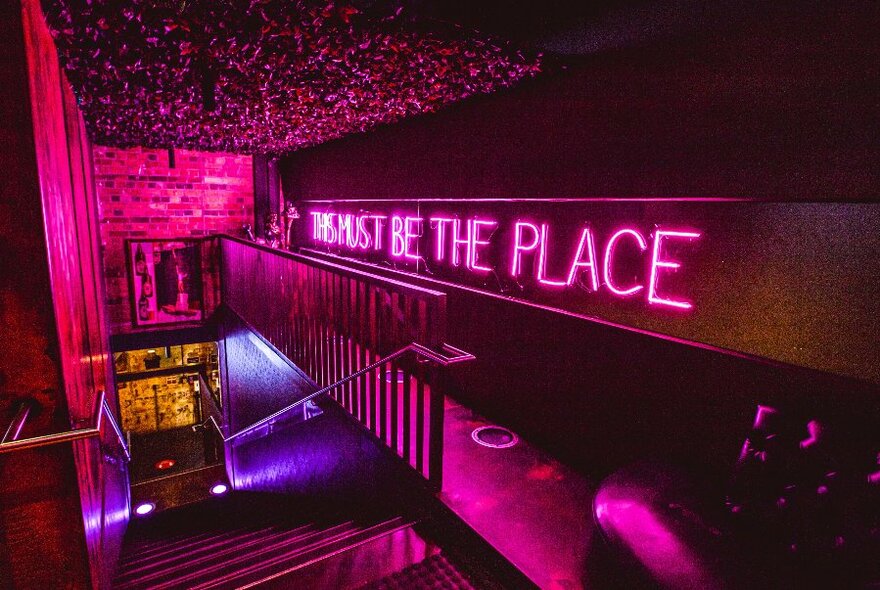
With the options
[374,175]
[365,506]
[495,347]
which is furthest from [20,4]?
[374,175]

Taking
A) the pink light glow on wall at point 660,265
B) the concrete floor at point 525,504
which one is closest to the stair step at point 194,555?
the concrete floor at point 525,504

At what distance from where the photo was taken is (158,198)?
8078 millimetres

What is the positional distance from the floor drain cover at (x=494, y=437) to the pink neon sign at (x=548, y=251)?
136 centimetres

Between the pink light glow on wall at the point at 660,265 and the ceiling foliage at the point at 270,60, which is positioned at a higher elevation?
the ceiling foliage at the point at 270,60

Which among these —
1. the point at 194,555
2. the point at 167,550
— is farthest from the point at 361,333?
the point at 167,550

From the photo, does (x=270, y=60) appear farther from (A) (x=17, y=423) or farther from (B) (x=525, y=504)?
(B) (x=525, y=504)

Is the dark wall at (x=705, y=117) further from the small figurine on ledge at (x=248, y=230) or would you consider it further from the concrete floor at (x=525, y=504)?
the small figurine on ledge at (x=248, y=230)

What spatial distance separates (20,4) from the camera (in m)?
1.61

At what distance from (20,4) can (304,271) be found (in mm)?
3287

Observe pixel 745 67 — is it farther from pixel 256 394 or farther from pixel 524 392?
pixel 256 394

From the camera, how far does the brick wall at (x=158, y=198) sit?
779 cm

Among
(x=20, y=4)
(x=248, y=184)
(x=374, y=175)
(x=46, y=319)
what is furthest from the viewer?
(x=248, y=184)

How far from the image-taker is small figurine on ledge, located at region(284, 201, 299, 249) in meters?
8.38

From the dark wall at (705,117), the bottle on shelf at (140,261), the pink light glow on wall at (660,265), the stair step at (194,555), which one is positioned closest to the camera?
the dark wall at (705,117)
